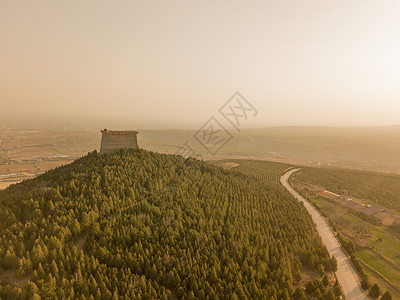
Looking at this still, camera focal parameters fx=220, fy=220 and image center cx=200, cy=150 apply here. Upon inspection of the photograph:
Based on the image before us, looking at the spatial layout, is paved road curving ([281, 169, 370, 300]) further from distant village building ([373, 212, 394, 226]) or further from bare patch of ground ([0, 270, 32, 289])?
bare patch of ground ([0, 270, 32, 289])

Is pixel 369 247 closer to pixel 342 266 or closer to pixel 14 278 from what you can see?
pixel 342 266

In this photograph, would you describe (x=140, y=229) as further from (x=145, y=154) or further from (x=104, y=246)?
(x=145, y=154)

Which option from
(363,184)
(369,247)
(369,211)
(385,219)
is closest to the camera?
(369,247)

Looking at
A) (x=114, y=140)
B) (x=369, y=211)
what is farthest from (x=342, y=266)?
(x=114, y=140)

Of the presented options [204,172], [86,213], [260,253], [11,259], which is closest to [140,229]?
[86,213]

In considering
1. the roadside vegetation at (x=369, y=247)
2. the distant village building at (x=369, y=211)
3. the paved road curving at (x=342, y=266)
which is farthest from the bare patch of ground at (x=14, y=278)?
the distant village building at (x=369, y=211)

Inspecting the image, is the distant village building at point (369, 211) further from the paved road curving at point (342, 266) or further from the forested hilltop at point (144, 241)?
the forested hilltop at point (144, 241)

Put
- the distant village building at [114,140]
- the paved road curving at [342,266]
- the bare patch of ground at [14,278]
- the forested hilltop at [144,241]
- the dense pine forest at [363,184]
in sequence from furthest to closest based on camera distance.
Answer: the dense pine forest at [363,184] < the distant village building at [114,140] < the paved road curving at [342,266] < the forested hilltop at [144,241] < the bare patch of ground at [14,278]

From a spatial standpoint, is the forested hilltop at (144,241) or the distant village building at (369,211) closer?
the forested hilltop at (144,241)
